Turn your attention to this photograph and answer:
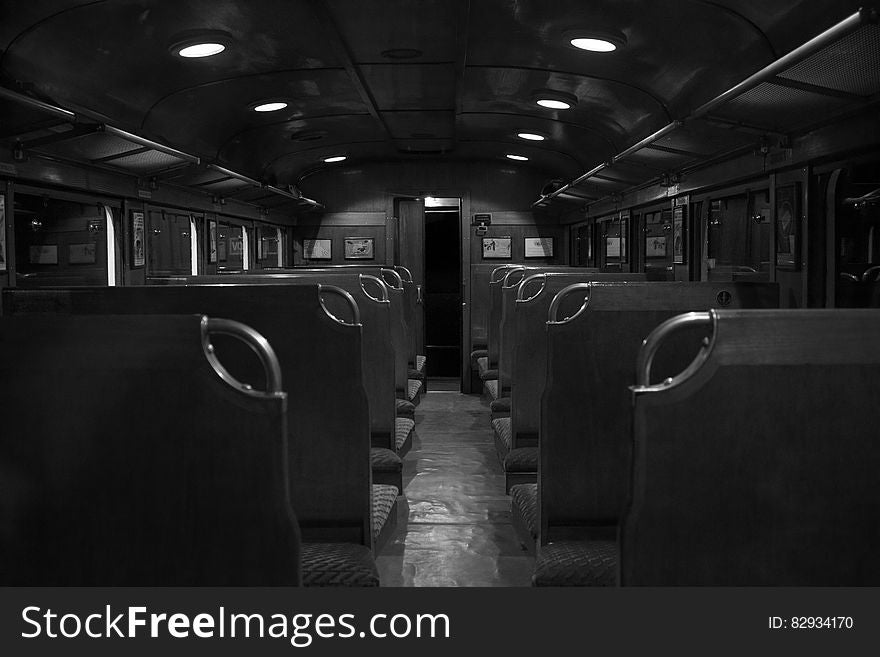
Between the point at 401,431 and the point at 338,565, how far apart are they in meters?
2.46

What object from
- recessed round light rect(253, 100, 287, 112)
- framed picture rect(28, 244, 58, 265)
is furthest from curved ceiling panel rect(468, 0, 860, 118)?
framed picture rect(28, 244, 58, 265)

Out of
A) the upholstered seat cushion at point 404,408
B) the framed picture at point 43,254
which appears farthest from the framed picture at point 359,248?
the framed picture at point 43,254

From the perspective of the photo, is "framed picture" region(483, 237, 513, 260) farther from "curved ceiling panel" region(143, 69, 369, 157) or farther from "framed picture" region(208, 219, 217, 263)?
"framed picture" region(208, 219, 217, 263)

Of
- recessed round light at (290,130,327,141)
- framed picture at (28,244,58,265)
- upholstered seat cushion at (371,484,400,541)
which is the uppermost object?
recessed round light at (290,130,327,141)

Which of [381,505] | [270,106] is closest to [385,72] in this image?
[270,106]

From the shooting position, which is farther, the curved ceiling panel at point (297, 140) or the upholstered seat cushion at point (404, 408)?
the curved ceiling panel at point (297, 140)

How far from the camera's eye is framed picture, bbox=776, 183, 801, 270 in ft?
16.0

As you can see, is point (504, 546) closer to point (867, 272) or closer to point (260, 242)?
point (867, 272)

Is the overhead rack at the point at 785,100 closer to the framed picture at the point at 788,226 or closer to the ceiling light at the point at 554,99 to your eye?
the framed picture at the point at 788,226

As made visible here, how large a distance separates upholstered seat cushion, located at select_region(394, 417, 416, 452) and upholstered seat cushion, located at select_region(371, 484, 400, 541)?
3.20 ft

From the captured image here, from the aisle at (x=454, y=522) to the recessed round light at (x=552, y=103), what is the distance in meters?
3.01

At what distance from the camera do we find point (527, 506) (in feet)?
12.1

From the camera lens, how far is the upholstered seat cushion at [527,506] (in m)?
3.50

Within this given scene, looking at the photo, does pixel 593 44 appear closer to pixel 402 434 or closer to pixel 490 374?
pixel 402 434
